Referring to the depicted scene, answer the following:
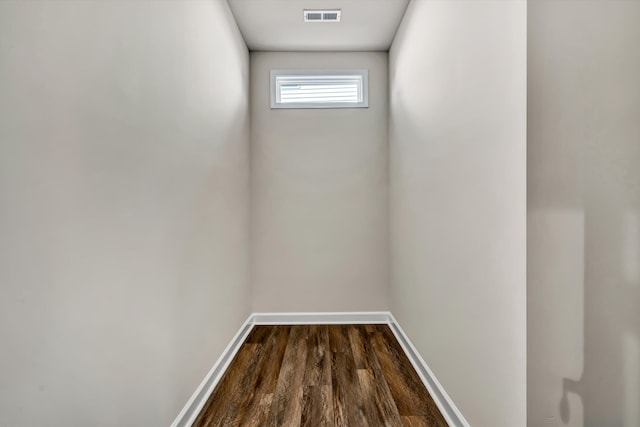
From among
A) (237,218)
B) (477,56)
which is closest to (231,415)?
(237,218)

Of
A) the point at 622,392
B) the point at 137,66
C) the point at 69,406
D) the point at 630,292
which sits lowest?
the point at 69,406

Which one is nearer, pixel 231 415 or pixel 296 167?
pixel 231 415

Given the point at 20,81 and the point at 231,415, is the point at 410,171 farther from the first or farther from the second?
the point at 20,81

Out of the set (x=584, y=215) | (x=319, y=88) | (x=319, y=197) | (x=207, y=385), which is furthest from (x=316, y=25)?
(x=207, y=385)

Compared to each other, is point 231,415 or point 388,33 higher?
point 388,33

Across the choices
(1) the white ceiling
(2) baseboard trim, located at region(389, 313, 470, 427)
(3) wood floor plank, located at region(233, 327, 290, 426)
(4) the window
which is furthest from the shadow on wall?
(4) the window

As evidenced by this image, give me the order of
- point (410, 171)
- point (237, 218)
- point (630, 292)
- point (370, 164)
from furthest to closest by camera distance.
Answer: point (370, 164)
point (237, 218)
point (410, 171)
point (630, 292)

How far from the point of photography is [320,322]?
2959 mm

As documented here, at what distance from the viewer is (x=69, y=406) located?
86 cm

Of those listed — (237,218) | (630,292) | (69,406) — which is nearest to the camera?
(630,292)

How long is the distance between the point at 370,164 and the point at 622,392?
8.04 ft

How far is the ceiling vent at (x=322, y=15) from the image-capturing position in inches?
92.2

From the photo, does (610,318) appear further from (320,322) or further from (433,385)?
(320,322)

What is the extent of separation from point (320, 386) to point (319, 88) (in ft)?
8.27
